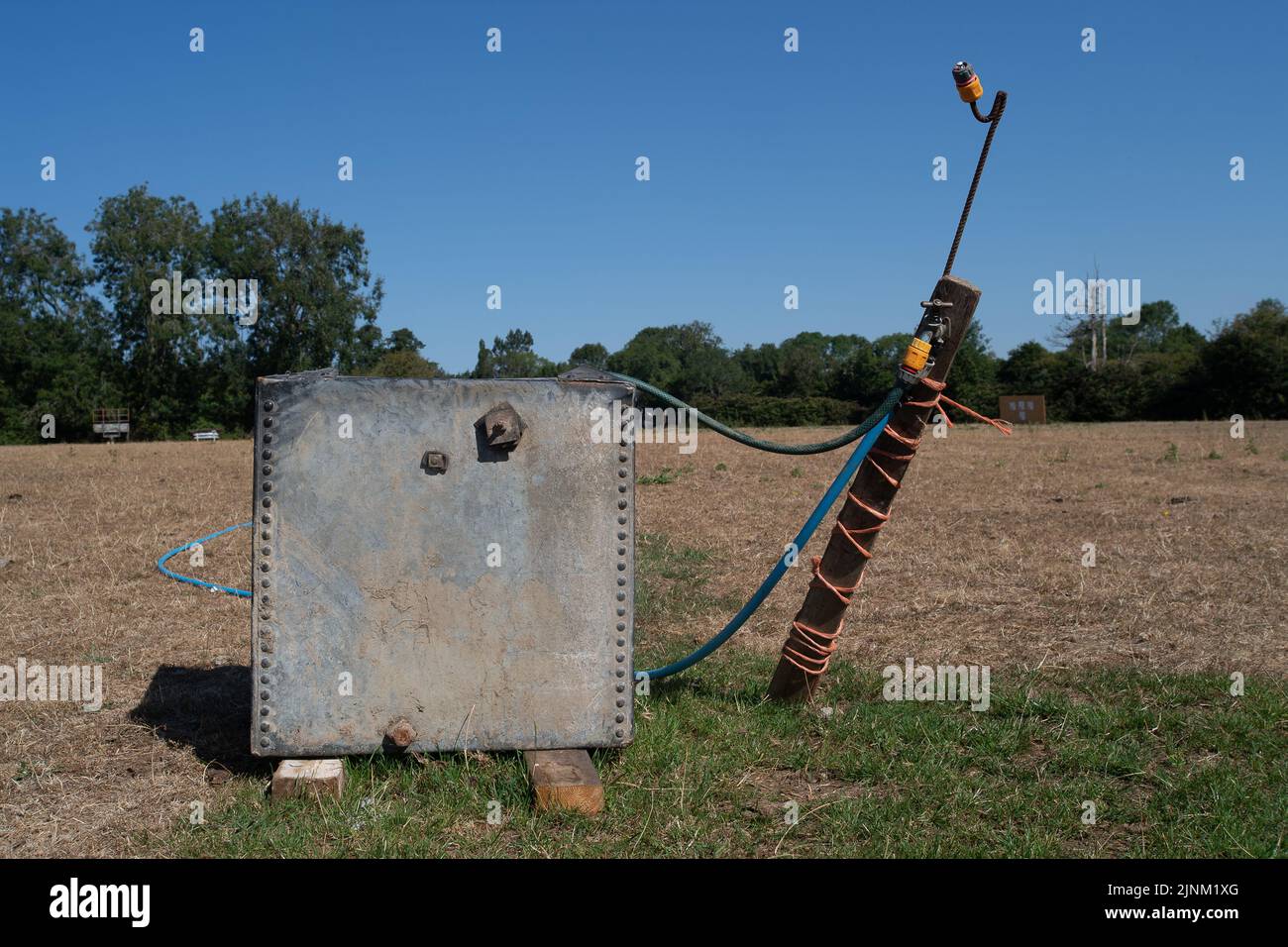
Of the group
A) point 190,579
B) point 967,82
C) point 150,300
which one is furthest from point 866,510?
point 150,300

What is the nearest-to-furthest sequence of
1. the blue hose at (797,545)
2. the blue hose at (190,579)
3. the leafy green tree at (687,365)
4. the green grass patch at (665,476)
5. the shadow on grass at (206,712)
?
the shadow on grass at (206,712) → the blue hose at (797,545) → the blue hose at (190,579) → the green grass patch at (665,476) → the leafy green tree at (687,365)

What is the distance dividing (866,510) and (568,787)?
167 centimetres

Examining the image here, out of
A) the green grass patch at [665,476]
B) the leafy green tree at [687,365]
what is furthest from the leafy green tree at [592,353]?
the green grass patch at [665,476]

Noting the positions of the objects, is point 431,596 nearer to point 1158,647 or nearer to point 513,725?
point 513,725

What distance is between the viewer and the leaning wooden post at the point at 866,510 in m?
4.13

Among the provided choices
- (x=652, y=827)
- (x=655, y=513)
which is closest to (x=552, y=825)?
(x=652, y=827)

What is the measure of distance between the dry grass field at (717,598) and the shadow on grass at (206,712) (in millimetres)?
14

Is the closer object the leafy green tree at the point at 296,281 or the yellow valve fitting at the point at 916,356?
the yellow valve fitting at the point at 916,356

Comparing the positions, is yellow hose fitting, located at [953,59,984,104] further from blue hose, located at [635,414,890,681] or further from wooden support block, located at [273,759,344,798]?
wooden support block, located at [273,759,344,798]

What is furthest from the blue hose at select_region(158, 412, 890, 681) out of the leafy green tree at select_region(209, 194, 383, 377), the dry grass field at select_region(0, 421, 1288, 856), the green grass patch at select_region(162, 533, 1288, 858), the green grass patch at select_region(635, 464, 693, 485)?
the leafy green tree at select_region(209, 194, 383, 377)

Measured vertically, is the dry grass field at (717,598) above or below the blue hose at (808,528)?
below

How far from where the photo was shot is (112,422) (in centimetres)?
4519

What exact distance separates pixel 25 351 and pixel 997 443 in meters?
48.4

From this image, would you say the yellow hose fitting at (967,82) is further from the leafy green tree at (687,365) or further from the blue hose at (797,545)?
the leafy green tree at (687,365)
